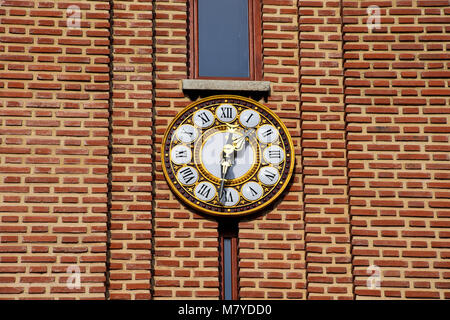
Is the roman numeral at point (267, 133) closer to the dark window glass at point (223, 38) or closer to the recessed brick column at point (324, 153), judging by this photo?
the recessed brick column at point (324, 153)

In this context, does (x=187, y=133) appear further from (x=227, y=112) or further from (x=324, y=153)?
(x=324, y=153)

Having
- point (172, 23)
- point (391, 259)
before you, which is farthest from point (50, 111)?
point (391, 259)

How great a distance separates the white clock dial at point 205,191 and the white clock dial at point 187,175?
0.09 metres

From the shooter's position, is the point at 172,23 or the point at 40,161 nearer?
the point at 40,161

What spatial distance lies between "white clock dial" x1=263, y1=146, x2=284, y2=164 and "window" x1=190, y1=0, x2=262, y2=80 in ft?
3.24

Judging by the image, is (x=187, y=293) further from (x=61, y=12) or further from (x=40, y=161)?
(x=61, y=12)

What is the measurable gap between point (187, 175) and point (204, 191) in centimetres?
26

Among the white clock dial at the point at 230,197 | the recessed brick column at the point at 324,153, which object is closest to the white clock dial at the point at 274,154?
the recessed brick column at the point at 324,153

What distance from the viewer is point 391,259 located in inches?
357

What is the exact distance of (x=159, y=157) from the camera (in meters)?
9.64

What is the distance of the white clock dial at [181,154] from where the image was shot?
959 centimetres

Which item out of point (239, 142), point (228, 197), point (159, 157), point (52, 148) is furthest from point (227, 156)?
Result: point (52, 148)

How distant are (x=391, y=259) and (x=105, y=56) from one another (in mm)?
3850

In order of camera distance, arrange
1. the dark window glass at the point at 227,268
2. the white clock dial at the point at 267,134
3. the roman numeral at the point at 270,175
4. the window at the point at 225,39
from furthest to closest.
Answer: the window at the point at 225,39 → the white clock dial at the point at 267,134 → the roman numeral at the point at 270,175 → the dark window glass at the point at 227,268
